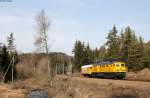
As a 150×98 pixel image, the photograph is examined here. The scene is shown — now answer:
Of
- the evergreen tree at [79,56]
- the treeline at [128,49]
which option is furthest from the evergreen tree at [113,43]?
the evergreen tree at [79,56]

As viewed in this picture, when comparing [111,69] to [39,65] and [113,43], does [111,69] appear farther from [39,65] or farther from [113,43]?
[39,65]

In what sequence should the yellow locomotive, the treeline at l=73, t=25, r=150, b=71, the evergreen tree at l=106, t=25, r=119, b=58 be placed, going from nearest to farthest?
1. the yellow locomotive
2. the treeline at l=73, t=25, r=150, b=71
3. the evergreen tree at l=106, t=25, r=119, b=58

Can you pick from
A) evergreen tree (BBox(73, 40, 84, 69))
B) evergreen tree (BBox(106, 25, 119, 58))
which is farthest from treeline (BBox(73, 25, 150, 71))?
evergreen tree (BBox(73, 40, 84, 69))

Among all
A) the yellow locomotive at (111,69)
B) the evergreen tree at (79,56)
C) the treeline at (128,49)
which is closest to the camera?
the yellow locomotive at (111,69)

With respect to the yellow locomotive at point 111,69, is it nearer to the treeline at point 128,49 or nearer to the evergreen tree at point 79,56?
the treeline at point 128,49

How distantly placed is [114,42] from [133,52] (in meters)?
14.3

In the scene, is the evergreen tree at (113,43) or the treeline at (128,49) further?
the evergreen tree at (113,43)

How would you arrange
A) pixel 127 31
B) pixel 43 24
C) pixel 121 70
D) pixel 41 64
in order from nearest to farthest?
pixel 121 70 < pixel 43 24 < pixel 127 31 < pixel 41 64

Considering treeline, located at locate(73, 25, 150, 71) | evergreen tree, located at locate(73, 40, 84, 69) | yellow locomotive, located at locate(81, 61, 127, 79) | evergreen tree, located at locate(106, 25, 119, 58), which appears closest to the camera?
yellow locomotive, located at locate(81, 61, 127, 79)

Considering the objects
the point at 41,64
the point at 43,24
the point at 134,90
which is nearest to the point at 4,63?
the point at 43,24

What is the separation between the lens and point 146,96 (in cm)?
2197

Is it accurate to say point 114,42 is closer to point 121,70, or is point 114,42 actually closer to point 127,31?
point 127,31

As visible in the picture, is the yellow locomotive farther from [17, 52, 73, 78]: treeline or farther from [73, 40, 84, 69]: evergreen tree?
[73, 40, 84, 69]: evergreen tree

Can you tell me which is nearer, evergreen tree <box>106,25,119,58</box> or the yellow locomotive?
the yellow locomotive
